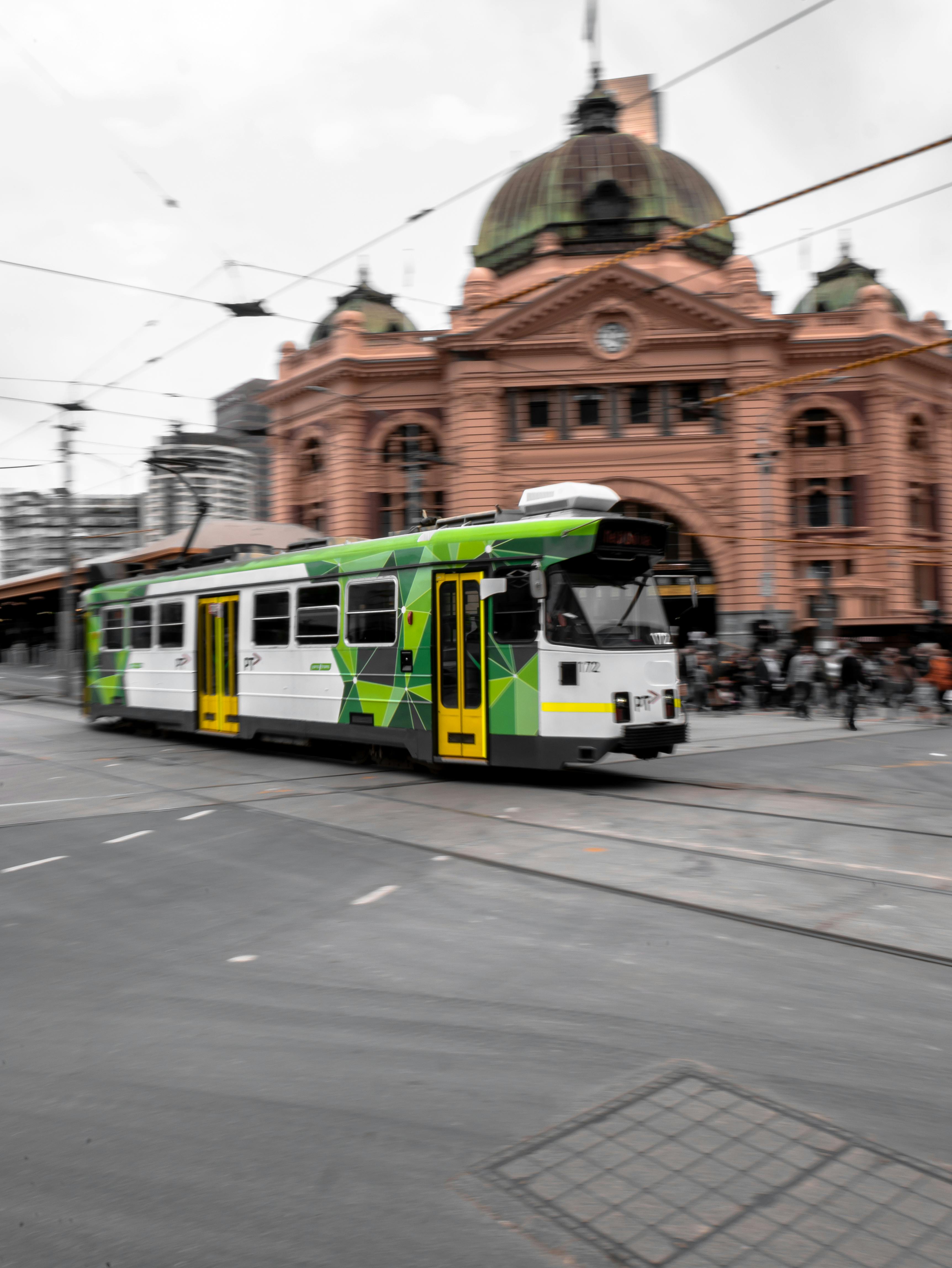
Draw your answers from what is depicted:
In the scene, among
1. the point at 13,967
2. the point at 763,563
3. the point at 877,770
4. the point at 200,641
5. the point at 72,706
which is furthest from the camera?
the point at 763,563

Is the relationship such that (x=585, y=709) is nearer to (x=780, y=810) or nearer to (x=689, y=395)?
(x=780, y=810)

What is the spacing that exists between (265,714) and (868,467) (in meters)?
30.9

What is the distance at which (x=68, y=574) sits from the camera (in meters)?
32.0

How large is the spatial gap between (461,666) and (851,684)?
11.1 metres

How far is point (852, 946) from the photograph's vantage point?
18.8 feet

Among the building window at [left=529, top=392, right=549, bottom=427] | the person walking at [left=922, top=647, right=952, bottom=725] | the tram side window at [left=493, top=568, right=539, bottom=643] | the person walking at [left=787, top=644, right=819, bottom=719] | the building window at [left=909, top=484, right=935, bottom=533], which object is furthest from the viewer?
the building window at [left=909, top=484, right=935, bottom=533]

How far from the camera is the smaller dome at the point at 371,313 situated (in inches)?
1914

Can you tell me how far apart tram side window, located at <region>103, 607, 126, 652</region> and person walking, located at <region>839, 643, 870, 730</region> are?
46.2 ft

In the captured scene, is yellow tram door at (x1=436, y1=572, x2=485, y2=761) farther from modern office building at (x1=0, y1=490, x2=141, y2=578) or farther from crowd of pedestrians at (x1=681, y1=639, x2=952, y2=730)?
modern office building at (x1=0, y1=490, x2=141, y2=578)

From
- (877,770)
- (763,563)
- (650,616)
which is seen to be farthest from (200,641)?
(763,563)

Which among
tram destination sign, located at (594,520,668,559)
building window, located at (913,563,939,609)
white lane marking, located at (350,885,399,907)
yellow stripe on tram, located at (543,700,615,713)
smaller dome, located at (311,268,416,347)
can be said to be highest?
smaller dome, located at (311,268,416,347)

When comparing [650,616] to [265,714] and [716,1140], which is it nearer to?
[265,714]

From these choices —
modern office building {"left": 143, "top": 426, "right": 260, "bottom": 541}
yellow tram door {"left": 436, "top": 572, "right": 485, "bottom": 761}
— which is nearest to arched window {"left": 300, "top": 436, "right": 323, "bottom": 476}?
modern office building {"left": 143, "top": 426, "right": 260, "bottom": 541}

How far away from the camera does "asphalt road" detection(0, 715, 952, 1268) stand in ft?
9.85
